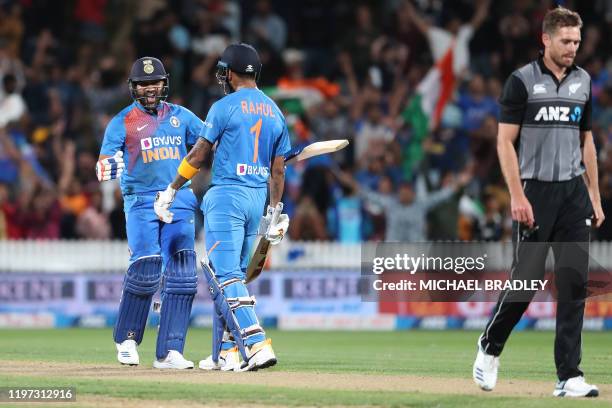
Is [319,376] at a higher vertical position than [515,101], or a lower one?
lower

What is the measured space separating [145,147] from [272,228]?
141 centimetres

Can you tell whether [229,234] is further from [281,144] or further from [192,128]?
[192,128]

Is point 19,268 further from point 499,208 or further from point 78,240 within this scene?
point 499,208

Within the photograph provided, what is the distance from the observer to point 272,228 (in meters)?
10.7

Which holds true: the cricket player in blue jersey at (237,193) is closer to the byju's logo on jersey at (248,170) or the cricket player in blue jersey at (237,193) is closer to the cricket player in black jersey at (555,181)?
the byju's logo on jersey at (248,170)

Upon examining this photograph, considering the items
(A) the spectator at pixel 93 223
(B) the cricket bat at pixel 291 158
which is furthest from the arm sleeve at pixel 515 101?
(A) the spectator at pixel 93 223

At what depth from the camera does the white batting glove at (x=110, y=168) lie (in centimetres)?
1098

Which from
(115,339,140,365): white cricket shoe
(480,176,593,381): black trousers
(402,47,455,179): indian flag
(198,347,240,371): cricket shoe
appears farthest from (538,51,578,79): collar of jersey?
(402,47,455,179): indian flag

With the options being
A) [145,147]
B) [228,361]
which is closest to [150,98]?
[145,147]

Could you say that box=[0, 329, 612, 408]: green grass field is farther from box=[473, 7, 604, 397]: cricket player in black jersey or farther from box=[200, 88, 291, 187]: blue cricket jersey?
box=[200, 88, 291, 187]: blue cricket jersey

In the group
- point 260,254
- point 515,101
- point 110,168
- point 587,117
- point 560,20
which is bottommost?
point 260,254

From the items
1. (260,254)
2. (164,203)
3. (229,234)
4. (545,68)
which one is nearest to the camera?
(545,68)

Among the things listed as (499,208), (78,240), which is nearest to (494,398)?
(499,208)

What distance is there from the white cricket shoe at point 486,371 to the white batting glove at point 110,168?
12.1ft
